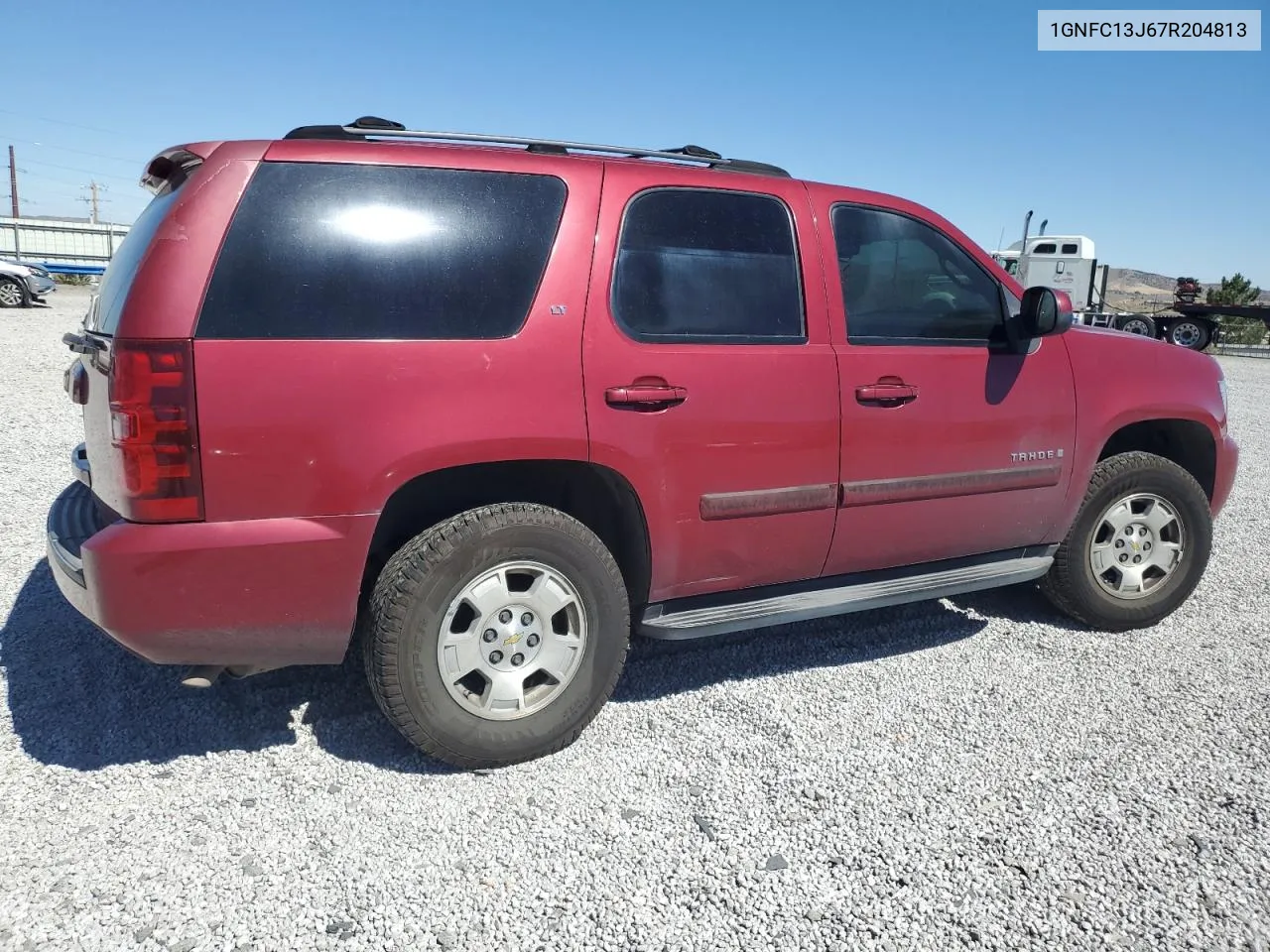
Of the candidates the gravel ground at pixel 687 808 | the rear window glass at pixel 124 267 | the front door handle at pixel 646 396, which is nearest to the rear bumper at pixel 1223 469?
the gravel ground at pixel 687 808

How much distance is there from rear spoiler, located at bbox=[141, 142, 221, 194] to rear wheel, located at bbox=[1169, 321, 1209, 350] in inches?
1098

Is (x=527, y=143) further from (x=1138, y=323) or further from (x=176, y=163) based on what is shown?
(x=1138, y=323)

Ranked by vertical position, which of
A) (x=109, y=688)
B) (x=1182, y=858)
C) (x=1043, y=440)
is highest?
(x=1043, y=440)

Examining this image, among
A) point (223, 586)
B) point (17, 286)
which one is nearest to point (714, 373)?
point (223, 586)

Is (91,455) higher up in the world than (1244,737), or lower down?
higher up

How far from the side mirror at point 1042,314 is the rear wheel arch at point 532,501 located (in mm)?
1807

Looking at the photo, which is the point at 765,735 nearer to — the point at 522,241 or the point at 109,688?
the point at 522,241

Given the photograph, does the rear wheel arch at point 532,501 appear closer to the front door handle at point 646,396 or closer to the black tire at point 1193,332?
the front door handle at point 646,396

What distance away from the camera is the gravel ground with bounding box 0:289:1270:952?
2.18 metres

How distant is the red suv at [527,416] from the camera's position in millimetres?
2426

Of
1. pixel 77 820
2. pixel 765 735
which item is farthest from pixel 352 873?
pixel 765 735

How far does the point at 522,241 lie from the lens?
9.14ft

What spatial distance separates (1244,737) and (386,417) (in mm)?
3152

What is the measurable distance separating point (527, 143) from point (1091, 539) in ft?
9.91
